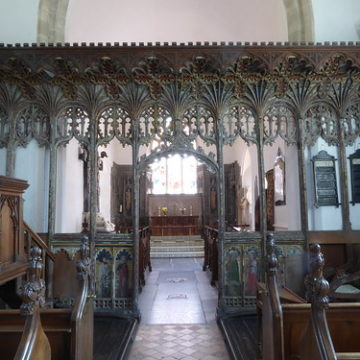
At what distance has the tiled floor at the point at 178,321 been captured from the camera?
11.2 ft

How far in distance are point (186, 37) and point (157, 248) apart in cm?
683

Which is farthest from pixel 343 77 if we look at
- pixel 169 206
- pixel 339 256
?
pixel 169 206

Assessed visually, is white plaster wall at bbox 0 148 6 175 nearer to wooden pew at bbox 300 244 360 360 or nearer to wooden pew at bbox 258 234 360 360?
wooden pew at bbox 258 234 360 360

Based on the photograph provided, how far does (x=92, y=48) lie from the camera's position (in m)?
4.52

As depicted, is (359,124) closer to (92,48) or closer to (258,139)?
(258,139)

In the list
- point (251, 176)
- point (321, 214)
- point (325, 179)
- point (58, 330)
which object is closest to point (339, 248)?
point (321, 214)

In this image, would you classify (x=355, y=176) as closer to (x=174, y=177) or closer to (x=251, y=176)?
(x=251, y=176)

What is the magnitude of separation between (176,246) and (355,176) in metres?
7.59

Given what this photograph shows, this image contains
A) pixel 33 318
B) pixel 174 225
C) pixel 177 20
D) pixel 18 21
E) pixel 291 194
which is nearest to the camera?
pixel 33 318

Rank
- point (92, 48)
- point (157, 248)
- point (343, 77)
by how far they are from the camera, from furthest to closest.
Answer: point (157, 248) → point (343, 77) → point (92, 48)

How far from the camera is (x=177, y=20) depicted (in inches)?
308

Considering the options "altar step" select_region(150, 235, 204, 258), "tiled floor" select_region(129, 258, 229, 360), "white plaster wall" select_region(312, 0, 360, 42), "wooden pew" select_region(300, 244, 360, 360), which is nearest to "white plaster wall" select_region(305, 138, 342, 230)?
"white plaster wall" select_region(312, 0, 360, 42)

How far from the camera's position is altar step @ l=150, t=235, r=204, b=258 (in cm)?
1092

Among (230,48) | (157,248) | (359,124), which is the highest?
(230,48)
